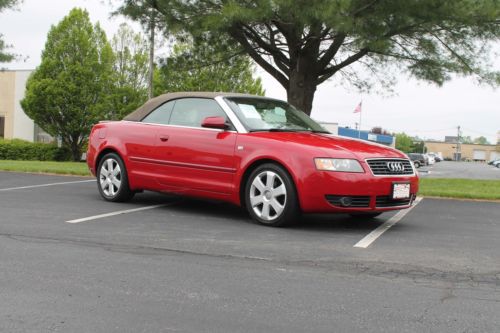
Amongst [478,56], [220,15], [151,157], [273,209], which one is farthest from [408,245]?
[478,56]

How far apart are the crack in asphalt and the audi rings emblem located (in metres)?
1.79

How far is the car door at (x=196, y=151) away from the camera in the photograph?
6.60m

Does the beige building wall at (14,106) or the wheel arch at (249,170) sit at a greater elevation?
the beige building wall at (14,106)

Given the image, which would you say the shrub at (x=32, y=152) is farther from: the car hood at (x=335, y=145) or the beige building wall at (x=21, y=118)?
the car hood at (x=335, y=145)

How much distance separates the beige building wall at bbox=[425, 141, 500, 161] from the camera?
158m

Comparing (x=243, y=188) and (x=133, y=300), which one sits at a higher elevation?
(x=243, y=188)

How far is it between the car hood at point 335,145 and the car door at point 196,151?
45cm

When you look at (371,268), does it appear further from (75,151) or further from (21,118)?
(21,118)

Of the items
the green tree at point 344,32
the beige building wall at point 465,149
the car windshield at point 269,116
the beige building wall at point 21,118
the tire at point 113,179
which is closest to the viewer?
the car windshield at point 269,116

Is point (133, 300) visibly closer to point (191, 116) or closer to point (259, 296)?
point (259, 296)

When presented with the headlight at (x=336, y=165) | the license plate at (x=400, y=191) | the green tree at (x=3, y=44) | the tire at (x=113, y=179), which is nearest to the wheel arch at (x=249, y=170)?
the headlight at (x=336, y=165)

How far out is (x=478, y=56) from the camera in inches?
585

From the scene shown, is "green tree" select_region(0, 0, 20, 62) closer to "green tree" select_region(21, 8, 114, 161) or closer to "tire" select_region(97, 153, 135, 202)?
"green tree" select_region(21, 8, 114, 161)

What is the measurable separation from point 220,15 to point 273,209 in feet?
25.0
